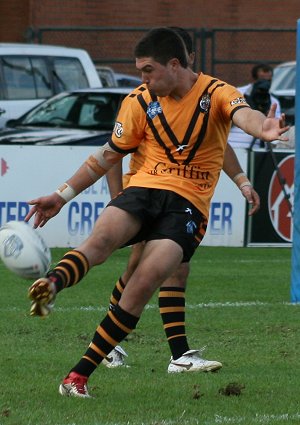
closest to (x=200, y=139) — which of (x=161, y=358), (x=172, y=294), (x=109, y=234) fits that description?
(x=109, y=234)

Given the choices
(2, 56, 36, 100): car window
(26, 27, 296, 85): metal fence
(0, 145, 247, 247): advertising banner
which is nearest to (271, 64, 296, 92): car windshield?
(26, 27, 296, 85): metal fence

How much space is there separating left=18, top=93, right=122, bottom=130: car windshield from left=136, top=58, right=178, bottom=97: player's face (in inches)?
435

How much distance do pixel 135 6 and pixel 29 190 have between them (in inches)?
624

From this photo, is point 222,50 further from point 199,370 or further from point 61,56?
point 199,370

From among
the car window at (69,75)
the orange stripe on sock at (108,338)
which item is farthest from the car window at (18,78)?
the orange stripe on sock at (108,338)

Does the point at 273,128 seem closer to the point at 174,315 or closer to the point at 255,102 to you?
the point at 174,315

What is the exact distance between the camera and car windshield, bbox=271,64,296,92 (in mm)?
24591

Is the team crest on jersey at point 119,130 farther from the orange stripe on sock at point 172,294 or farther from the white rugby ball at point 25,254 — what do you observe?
the orange stripe on sock at point 172,294

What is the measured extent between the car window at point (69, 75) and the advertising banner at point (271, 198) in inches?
220

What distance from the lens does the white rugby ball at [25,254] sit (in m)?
6.82

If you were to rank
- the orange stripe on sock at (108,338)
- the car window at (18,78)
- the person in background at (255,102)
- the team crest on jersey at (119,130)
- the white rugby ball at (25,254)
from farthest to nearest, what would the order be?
the car window at (18,78) < the person in background at (255,102) < the team crest on jersey at (119,130) < the orange stripe on sock at (108,338) < the white rugby ball at (25,254)

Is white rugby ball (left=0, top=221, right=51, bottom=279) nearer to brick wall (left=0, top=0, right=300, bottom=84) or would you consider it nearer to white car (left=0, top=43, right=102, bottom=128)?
white car (left=0, top=43, right=102, bottom=128)

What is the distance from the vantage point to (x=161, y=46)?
23.4 ft

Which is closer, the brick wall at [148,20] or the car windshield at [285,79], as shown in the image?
the car windshield at [285,79]
